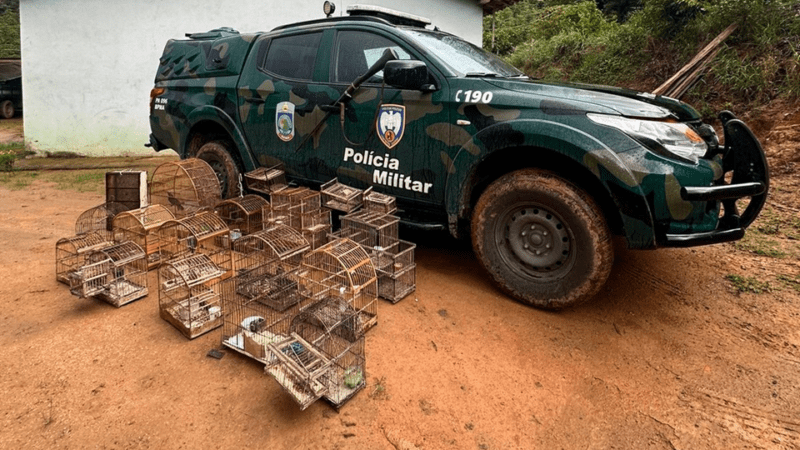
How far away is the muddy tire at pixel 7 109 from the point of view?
16172 mm

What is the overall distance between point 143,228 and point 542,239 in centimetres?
310

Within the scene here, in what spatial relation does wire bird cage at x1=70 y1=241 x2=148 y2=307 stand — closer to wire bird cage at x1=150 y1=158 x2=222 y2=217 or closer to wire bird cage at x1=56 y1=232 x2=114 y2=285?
wire bird cage at x1=56 y1=232 x2=114 y2=285

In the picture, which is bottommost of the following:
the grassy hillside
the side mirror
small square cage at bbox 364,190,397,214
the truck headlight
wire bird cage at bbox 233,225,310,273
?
wire bird cage at bbox 233,225,310,273

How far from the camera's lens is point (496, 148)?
11.0 feet

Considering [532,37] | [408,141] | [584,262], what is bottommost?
[584,262]

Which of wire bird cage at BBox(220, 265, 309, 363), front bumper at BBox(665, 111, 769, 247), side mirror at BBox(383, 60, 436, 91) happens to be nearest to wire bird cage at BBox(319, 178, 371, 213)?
wire bird cage at BBox(220, 265, 309, 363)

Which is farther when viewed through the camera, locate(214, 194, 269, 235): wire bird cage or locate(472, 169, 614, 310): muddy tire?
locate(214, 194, 269, 235): wire bird cage

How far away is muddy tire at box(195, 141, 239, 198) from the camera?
5.27 m

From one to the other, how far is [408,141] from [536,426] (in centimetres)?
224

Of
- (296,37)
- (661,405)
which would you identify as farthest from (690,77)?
(661,405)

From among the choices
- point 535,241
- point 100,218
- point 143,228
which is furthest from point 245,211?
→ point 535,241

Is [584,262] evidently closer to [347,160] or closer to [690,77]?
[347,160]

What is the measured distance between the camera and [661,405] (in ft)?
8.11

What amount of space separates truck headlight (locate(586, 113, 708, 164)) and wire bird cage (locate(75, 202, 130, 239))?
4.32 m
